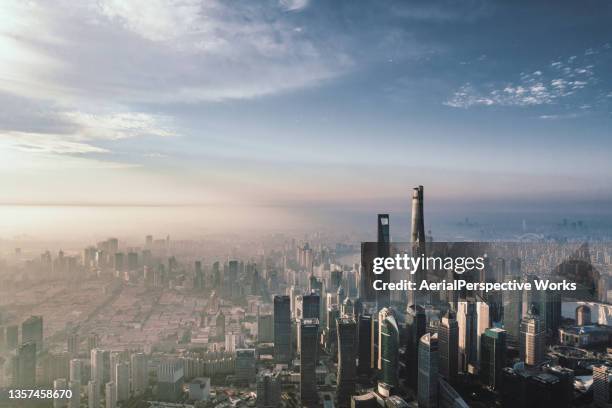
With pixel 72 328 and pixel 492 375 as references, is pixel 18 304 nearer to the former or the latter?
pixel 72 328

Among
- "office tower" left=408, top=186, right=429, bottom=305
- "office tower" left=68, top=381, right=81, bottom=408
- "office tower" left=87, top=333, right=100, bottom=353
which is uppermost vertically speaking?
"office tower" left=408, top=186, right=429, bottom=305

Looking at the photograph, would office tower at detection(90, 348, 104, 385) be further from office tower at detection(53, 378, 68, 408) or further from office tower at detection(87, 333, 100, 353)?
office tower at detection(87, 333, 100, 353)

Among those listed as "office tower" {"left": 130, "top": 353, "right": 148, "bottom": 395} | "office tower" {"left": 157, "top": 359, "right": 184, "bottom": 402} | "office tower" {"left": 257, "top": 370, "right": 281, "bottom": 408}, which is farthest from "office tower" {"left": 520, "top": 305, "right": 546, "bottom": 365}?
"office tower" {"left": 130, "top": 353, "right": 148, "bottom": 395}

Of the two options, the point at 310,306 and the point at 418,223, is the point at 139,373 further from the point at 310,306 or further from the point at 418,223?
the point at 418,223

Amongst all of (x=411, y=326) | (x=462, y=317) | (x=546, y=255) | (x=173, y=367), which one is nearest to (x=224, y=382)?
(x=173, y=367)

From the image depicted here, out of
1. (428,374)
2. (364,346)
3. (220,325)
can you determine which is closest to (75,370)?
(220,325)
